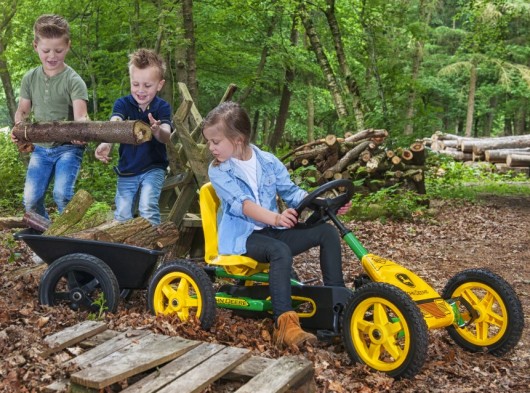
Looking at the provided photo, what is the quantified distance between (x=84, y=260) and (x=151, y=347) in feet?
3.77

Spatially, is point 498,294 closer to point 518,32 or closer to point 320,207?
point 320,207

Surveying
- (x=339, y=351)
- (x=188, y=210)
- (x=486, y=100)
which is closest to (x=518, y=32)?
(x=486, y=100)

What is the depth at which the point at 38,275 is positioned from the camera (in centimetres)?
496

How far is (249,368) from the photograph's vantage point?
122 inches

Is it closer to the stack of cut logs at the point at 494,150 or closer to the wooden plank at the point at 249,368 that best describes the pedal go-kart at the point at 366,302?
the wooden plank at the point at 249,368

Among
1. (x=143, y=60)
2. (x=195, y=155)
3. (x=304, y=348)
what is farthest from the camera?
(x=195, y=155)

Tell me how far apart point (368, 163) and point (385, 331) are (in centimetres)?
691

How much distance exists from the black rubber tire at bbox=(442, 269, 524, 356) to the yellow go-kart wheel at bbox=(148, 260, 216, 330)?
1.65 meters

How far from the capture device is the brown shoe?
145 inches

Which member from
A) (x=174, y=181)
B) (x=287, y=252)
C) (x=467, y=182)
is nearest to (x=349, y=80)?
(x=467, y=182)

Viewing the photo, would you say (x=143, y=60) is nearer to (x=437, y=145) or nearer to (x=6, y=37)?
(x=6, y=37)

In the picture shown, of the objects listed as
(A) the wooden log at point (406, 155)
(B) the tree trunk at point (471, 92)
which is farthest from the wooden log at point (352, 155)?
(B) the tree trunk at point (471, 92)

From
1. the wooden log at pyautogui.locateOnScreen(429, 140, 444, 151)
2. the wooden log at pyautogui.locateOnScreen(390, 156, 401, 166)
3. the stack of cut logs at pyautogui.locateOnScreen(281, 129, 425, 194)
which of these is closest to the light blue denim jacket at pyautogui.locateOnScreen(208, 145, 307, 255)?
the stack of cut logs at pyautogui.locateOnScreen(281, 129, 425, 194)

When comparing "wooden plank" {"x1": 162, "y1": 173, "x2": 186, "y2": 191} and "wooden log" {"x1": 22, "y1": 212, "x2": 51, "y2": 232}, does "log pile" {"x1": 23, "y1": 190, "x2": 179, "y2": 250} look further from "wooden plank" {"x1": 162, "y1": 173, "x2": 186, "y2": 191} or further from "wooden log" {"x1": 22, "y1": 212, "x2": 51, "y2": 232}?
"wooden plank" {"x1": 162, "y1": 173, "x2": 186, "y2": 191}
